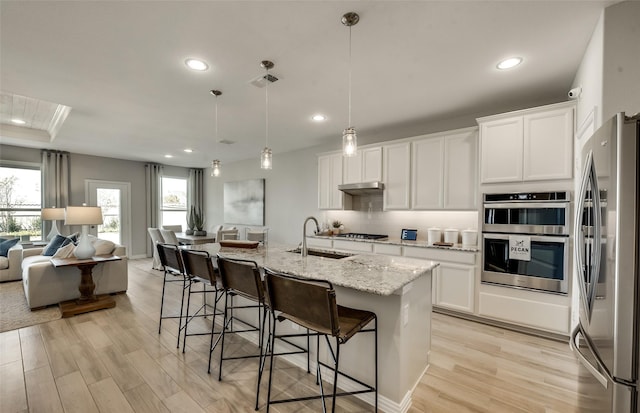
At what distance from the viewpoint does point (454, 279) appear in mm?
3277

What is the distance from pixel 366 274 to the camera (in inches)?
71.6

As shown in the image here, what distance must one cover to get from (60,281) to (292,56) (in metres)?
4.28

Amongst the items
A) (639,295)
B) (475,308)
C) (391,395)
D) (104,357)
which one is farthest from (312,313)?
(475,308)

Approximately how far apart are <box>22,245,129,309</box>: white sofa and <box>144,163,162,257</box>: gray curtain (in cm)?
359

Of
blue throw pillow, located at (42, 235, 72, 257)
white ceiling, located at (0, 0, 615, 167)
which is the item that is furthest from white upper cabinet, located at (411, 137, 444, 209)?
blue throw pillow, located at (42, 235, 72, 257)

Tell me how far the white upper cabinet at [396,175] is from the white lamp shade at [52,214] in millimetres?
6642

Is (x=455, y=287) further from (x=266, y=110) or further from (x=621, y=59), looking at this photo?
(x=266, y=110)

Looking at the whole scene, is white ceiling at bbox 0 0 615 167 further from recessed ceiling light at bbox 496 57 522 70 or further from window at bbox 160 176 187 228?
window at bbox 160 176 187 228

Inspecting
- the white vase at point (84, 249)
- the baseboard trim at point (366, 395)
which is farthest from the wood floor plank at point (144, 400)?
the white vase at point (84, 249)

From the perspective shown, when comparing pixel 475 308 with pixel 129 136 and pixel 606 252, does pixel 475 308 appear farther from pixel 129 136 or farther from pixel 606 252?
pixel 129 136

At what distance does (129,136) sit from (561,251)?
257 inches

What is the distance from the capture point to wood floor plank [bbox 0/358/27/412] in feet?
6.01

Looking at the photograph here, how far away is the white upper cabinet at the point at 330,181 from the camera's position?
471 centimetres

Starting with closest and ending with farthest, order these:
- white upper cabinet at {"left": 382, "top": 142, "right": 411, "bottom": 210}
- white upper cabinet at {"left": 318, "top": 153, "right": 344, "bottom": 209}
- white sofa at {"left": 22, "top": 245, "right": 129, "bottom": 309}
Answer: white sofa at {"left": 22, "top": 245, "right": 129, "bottom": 309}, white upper cabinet at {"left": 382, "top": 142, "right": 411, "bottom": 210}, white upper cabinet at {"left": 318, "top": 153, "right": 344, "bottom": 209}
